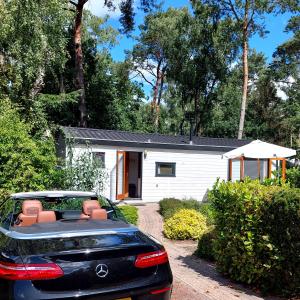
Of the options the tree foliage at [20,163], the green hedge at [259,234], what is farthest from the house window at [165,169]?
the green hedge at [259,234]

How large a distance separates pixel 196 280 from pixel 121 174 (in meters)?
11.2

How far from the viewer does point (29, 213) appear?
4809mm

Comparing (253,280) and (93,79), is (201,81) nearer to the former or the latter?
(93,79)

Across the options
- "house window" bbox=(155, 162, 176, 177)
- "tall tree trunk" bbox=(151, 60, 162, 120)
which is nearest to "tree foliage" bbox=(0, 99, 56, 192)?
"house window" bbox=(155, 162, 176, 177)

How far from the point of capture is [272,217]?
5445mm

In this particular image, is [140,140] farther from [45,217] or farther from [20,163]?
[45,217]

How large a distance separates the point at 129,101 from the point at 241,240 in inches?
1069

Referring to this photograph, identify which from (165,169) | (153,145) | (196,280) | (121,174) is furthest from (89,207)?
(165,169)

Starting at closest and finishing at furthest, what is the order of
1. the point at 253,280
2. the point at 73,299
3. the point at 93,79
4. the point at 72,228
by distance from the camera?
the point at 73,299 → the point at 72,228 → the point at 253,280 → the point at 93,79

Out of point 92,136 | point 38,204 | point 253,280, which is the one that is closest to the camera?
point 38,204

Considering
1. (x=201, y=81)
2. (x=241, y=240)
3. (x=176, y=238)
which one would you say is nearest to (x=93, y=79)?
(x=201, y=81)

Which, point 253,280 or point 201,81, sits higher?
point 201,81

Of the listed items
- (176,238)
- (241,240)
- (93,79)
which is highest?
(93,79)

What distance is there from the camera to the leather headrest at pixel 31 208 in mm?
4801
